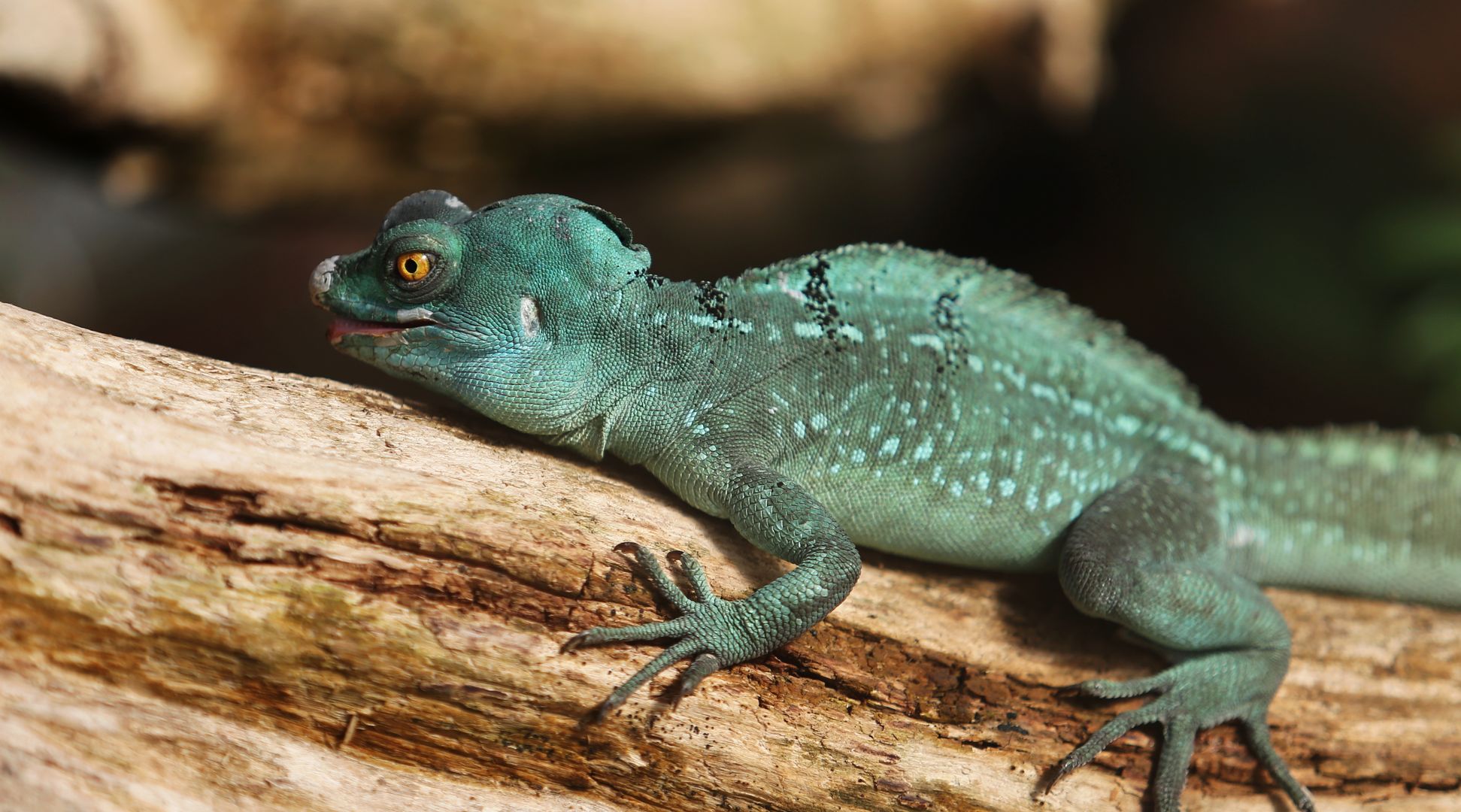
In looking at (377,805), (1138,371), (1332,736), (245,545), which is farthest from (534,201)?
(1332,736)

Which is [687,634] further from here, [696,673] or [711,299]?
[711,299]

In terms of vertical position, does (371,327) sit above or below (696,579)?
above

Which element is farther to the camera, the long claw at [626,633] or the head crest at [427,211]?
the head crest at [427,211]

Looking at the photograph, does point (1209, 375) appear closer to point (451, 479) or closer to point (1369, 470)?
point (1369, 470)

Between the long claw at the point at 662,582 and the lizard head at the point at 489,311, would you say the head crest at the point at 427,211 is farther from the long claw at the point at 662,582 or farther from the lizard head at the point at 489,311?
the long claw at the point at 662,582

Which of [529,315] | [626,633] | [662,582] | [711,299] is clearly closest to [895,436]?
[711,299]

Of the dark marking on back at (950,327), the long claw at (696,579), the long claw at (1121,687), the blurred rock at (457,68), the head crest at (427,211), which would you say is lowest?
the long claw at (696,579)

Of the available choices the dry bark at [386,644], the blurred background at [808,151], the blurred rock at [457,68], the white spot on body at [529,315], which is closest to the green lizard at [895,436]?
the white spot on body at [529,315]
